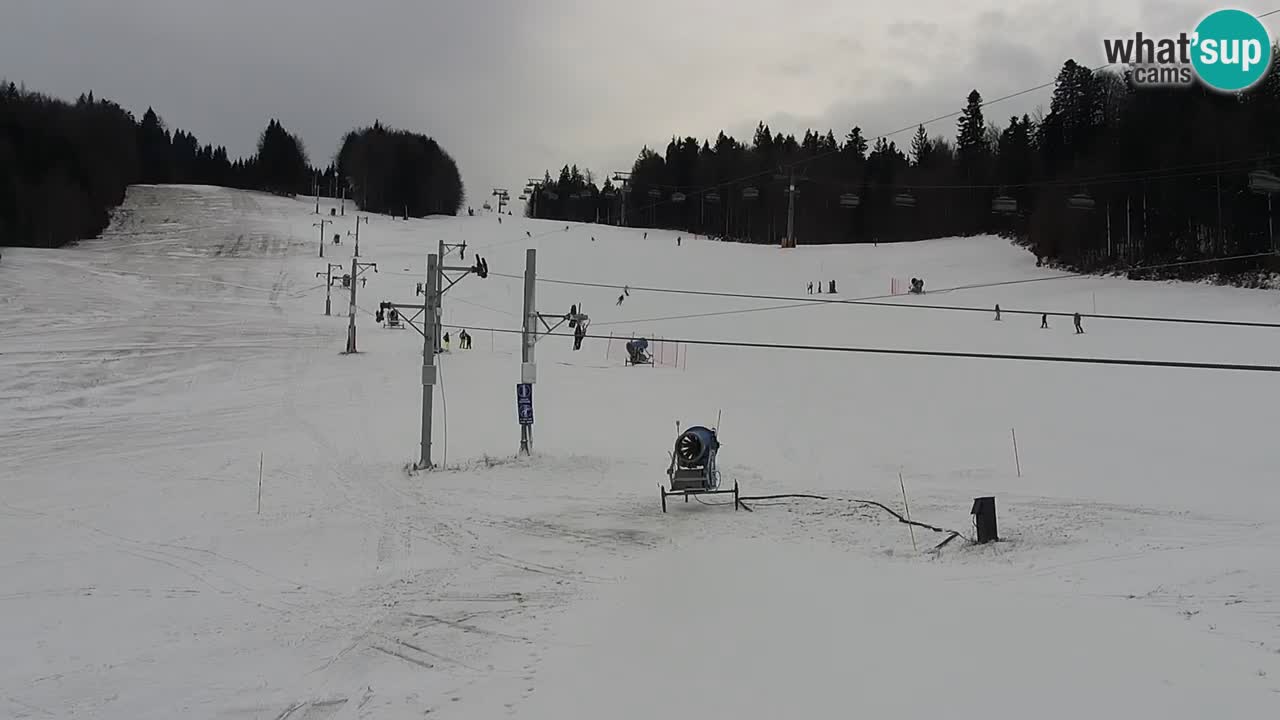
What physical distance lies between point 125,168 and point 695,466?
139513 mm

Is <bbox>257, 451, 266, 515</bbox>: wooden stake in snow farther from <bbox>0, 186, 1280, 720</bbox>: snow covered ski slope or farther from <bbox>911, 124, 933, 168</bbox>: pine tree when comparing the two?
<bbox>911, 124, 933, 168</bbox>: pine tree

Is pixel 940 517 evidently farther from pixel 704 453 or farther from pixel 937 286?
pixel 937 286

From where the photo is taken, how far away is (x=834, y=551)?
13.4m

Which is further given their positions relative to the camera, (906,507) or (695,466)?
(695,466)

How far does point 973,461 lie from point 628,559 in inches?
487

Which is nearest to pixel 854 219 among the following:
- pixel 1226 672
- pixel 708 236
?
pixel 708 236

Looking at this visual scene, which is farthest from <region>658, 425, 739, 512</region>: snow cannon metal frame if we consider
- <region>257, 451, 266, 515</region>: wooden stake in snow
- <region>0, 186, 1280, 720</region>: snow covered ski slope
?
<region>257, 451, 266, 515</region>: wooden stake in snow

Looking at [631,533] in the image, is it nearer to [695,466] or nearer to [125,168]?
[695,466]

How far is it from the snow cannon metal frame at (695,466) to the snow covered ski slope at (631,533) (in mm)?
777

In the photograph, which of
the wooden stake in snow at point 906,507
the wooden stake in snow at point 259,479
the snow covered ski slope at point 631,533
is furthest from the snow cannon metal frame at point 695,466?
the wooden stake in snow at point 259,479

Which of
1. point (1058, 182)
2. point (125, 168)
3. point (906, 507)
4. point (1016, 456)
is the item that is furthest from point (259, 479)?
point (125, 168)

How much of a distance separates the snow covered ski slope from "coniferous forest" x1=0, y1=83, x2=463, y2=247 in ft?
136

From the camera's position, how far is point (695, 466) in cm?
1761

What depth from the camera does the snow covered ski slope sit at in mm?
8102
